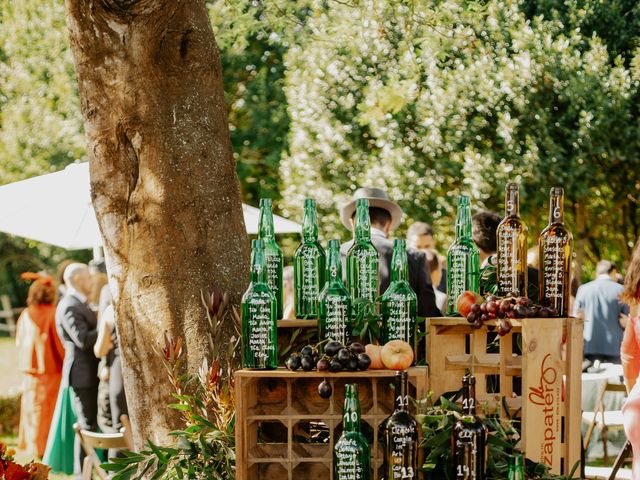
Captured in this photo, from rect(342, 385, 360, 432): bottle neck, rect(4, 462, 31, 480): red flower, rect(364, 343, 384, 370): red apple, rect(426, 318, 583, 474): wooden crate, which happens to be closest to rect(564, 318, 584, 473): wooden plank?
rect(426, 318, 583, 474): wooden crate

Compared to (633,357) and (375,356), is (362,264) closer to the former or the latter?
(375,356)

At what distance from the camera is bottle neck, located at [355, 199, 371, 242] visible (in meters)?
2.41

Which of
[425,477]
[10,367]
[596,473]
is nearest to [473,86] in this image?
[596,473]

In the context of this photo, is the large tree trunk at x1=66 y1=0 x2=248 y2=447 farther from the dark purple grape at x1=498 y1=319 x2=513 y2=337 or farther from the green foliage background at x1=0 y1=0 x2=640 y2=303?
the green foliage background at x1=0 y1=0 x2=640 y2=303

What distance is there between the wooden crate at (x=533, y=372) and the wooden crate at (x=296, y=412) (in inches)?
13.0

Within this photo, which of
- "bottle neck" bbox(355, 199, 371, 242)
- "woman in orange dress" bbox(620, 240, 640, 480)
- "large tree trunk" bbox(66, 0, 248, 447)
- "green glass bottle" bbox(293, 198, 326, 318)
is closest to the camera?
"bottle neck" bbox(355, 199, 371, 242)

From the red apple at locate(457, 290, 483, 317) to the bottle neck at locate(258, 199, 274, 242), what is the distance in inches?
21.4

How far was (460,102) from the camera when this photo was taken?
19.6 ft

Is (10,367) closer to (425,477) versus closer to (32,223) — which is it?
(32,223)

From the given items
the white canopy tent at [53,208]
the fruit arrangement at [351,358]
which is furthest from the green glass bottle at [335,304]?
the white canopy tent at [53,208]

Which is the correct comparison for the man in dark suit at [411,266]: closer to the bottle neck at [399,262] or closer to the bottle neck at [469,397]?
the bottle neck at [399,262]

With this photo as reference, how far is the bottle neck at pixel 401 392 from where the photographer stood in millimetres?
2088

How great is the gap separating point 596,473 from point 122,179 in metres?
2.69

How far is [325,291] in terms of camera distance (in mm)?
2342
